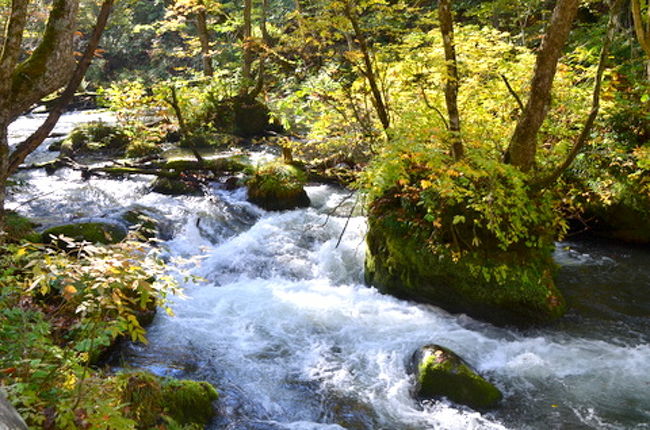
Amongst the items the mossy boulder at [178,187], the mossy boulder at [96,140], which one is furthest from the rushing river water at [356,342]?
the mossy boulder at [96,140]

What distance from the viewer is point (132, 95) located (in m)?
10.5

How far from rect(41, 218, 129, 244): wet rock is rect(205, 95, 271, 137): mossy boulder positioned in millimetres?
9159

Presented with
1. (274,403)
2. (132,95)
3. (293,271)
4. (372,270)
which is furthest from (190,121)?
(274,403)

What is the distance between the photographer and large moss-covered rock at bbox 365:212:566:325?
6238 mm

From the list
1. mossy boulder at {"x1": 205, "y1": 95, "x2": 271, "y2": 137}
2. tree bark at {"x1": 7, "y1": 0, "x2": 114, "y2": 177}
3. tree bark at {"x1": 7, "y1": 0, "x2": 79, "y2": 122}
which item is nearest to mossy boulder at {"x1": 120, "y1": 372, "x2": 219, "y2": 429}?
tree bark at {"x1": 7, "y1": 0, "x2": 114, "y2": 177}

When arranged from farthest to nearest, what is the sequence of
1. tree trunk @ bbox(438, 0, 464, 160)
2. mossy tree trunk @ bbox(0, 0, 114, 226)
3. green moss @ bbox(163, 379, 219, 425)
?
tree trunk @ bbox(438, 0, 464, 160) < green moss @ bbox(163, 379, 219, 425) < mossy tree trunk @ bbox(0, 0, 114, 226)

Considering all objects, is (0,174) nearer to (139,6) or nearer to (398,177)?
(398,177)

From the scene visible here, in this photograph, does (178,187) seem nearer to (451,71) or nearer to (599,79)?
(451,71)

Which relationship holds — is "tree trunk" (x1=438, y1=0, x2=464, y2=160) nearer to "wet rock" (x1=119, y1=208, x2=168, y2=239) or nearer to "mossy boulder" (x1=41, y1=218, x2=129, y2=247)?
"mossy boulder" (x1=41, y1=218, x2=129, y2=247)

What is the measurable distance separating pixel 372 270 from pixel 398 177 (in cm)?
198

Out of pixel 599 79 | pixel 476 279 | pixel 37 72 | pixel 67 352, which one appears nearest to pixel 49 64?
pixel 37 72

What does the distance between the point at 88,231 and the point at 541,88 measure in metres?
7.29

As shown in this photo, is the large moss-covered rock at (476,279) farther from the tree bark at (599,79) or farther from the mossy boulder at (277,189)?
the mossy boulder at (277,189)

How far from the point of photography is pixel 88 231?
7500 millimetres
